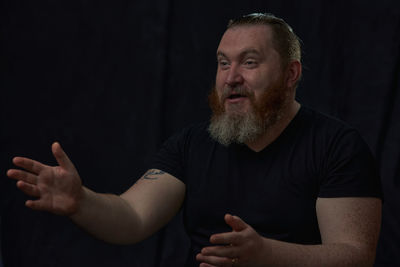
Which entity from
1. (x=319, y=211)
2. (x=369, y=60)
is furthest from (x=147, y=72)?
(x=319, y=211)

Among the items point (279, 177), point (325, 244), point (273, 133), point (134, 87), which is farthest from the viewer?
point (134, 87)

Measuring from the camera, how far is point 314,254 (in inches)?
56.7

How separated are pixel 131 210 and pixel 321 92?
1320 millimetres

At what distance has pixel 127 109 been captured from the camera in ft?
8.58

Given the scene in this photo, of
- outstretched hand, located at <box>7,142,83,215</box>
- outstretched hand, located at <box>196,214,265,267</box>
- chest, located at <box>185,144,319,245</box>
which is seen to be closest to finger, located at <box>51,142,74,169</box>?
outstretched hand, located at <box>7,142,83,215</box>

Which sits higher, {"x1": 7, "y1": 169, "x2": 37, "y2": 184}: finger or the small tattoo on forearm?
{"x1": 7, "y1": 169, "x2": 37, "y2": 184}: finger

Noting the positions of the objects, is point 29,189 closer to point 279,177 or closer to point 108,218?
point 108,218

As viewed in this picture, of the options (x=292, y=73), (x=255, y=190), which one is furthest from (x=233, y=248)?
(x=292, y=73)

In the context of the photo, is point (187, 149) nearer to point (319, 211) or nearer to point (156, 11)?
point (319, 211)

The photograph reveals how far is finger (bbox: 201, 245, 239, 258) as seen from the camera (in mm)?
1240

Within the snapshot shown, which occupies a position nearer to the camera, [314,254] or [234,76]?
[314,254]

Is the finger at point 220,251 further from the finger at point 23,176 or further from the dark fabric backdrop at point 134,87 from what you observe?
the dark fabric backdrop at point 134,87

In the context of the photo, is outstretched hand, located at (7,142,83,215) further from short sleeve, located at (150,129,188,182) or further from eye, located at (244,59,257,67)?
eye, located at (244,59,257,67)

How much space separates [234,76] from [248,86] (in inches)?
2.2
